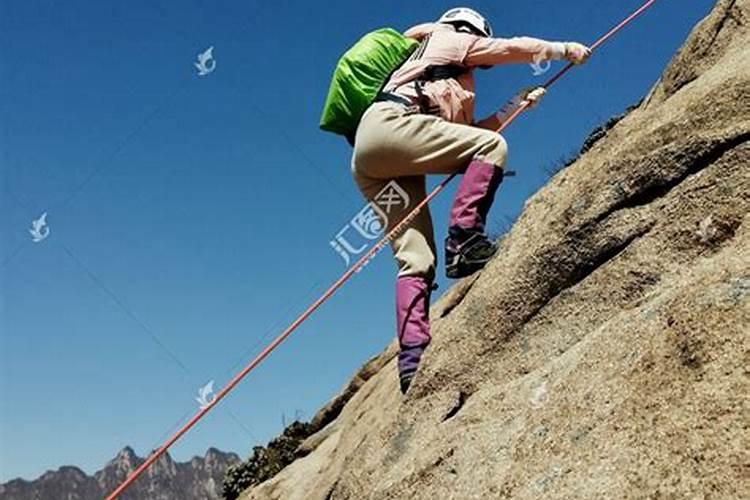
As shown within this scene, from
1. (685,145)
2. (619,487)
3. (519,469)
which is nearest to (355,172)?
(685,145)

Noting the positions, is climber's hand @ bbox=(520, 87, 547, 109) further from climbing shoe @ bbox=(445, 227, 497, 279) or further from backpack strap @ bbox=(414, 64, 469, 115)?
climbing shoe @ bbox=(445, 227, 497, 279)

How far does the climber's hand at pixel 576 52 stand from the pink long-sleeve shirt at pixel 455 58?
303mm

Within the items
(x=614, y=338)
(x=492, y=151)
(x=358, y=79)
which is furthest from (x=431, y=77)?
(x=614, y=338)

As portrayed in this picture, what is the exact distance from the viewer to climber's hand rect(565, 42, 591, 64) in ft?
28.3

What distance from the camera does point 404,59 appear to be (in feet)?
28.1

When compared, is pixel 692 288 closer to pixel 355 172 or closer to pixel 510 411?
pixel 510 411

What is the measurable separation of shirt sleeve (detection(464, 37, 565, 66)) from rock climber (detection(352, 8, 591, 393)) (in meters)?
0.01

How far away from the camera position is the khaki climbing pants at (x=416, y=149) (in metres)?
7.96

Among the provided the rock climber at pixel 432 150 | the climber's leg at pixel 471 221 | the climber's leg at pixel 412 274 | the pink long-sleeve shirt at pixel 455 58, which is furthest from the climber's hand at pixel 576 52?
the climber's leg at pixel 412 274

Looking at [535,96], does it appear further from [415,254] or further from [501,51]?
[415,254]

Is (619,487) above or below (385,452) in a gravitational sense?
below

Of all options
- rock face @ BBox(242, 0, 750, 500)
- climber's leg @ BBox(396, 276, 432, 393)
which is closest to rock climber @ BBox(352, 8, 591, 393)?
climber's leg @ BBox(396, 276, 432, 393)

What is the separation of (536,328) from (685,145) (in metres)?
1.79

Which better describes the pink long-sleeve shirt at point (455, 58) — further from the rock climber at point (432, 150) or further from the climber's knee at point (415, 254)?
the climber's knee at point (415, 254)
